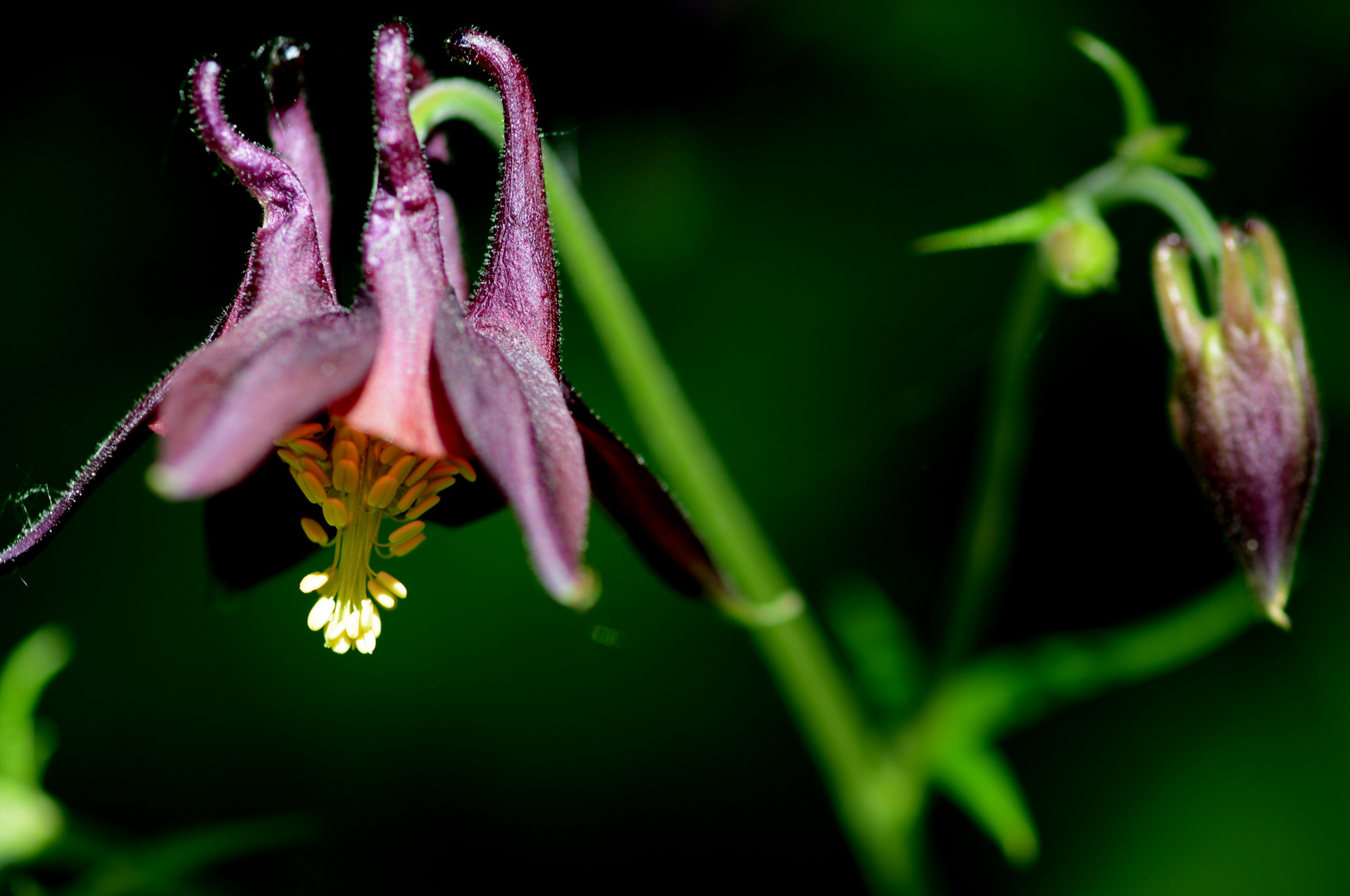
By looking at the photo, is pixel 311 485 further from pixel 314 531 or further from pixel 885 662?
pixel 885 662

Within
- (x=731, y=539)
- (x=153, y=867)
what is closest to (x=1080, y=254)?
(x=731, y=539)

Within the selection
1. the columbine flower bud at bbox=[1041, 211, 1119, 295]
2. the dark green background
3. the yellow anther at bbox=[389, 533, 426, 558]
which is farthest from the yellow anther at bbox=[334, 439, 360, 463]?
the dark green background

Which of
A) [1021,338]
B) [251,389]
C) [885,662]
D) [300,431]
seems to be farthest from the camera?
[885,662]

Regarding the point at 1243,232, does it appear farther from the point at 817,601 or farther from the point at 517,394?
the point at 817,601

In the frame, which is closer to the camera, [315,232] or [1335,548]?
[315,232]

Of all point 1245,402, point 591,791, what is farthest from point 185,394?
point 591,791

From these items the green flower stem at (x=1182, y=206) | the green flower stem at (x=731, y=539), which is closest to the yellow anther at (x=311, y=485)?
the green flower stem at (x=731, y=539)
